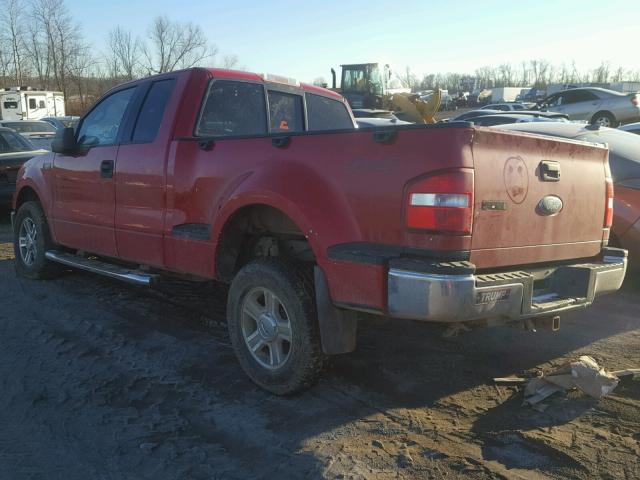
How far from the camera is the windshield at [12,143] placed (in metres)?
11.2

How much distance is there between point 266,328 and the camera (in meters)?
3.74

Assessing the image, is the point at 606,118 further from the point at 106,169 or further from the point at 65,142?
the point at 106,169

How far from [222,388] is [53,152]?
3.45 metres

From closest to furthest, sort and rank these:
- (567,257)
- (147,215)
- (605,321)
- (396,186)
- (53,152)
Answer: (396,186) → (567,257) → (147,215) → (605,321) → (53,152)

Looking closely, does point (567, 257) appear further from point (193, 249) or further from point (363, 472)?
point (193, 249)

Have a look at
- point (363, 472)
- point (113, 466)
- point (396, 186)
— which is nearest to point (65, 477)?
point (113, 466)

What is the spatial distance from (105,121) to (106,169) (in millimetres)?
672

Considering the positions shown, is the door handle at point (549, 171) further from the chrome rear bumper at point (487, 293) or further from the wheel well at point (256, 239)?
the wheel well at point (256, 239)

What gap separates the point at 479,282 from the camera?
2.94 meters

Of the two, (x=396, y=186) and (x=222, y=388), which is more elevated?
(x=396, y=186)

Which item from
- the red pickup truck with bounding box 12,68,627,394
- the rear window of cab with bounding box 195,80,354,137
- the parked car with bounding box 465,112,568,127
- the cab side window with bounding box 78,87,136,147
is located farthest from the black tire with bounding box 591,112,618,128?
the cab side window with bounding box 78,87,136,147

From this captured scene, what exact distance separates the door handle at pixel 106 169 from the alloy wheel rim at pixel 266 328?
1.96 meters

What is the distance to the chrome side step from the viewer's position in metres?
4.76

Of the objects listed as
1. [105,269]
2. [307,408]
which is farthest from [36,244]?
[307,408]
